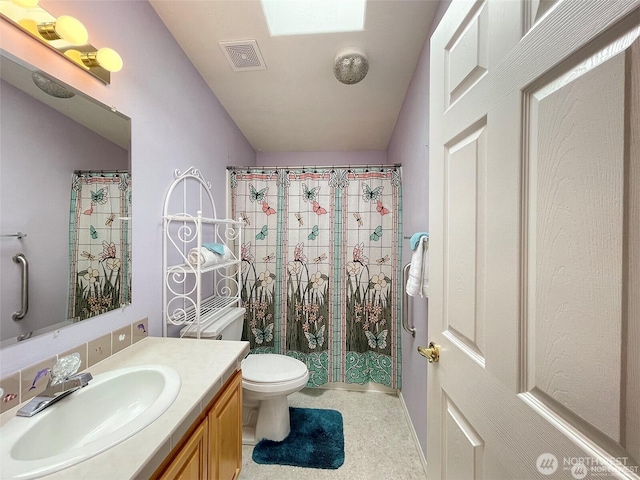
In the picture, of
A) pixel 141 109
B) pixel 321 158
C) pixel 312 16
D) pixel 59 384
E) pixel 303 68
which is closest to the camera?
pixel 59 384

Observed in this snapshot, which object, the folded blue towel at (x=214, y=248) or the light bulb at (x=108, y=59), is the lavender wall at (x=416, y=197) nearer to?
the folded blue towel at (x=214, y=248)

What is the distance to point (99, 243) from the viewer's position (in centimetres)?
104

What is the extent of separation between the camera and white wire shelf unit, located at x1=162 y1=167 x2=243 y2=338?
1.41 m

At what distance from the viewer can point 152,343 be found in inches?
47.9

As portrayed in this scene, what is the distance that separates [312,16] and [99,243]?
5.03ft

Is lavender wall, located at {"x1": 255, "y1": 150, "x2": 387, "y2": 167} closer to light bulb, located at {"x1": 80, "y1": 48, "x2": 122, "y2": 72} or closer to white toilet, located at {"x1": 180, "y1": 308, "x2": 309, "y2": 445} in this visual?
white toilet, located at {"x1": 180, "y1": 308, "x2": 309, "y2": 445}

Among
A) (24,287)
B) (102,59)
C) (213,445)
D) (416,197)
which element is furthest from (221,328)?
(416,197)

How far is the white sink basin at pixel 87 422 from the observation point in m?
0.57

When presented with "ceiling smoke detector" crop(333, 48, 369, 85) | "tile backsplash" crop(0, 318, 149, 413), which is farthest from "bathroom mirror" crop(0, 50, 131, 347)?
"ceiling smoke detector" crop(333, 48, 369, 85)

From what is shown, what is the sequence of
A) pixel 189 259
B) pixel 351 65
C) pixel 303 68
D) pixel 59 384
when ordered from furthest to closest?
1. pixel 303 68
2. pixel 351 65
3. pixel 189 259
4. pixel 59 384

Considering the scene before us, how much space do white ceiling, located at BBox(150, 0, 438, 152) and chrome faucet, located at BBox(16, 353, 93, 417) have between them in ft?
5.50

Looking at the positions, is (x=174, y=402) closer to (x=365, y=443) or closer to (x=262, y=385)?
(x=262, y=385)

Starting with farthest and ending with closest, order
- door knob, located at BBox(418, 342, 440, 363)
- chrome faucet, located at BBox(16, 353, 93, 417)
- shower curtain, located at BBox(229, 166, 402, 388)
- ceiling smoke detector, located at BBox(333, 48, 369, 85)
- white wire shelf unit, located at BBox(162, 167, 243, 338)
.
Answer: shower curtain, located at BBox(229, 166, 402, 388) < ceiling smoke detector, located at BBox(333, 48, 369, 85) < white wire shelf unit, located at BBox(162, 167, 243, 338) < door knob, located at BBox(418, 342, 440, 363) < chrome faucet, located at BBox(16, 353, 93, 417)

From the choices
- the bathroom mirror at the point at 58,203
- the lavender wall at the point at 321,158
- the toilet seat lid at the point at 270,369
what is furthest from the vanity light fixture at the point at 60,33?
the lavender wall at the point at 321,158
